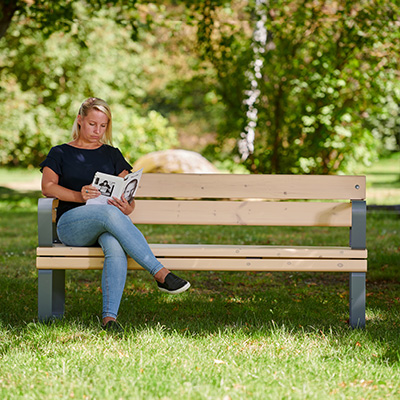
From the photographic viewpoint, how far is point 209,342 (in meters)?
3.35

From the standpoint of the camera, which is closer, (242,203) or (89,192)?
(89,192)

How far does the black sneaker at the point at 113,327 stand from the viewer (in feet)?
11.4

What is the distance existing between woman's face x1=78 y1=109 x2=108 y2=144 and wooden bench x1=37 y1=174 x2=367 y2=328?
412mm

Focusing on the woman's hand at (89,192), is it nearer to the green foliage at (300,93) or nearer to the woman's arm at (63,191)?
the woman's arm at (63,191)

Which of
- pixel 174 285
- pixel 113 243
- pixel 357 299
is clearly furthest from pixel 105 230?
pixel 357 299

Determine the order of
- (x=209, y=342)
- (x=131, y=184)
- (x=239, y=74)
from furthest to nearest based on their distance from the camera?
1. (x=239, y=74)
2. (x=131, y=184)
3. (x=209, y=342)

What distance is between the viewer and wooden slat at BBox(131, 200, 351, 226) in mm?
3926

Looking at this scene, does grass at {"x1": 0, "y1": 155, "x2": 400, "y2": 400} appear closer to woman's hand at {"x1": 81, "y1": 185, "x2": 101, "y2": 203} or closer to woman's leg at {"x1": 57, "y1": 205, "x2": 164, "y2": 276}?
woman's leg at {"x1": 57, "y1": 205, "x2": 164, "y2": 276}

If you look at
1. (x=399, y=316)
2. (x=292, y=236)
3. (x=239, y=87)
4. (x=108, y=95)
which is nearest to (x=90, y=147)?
(x=399, y=316)

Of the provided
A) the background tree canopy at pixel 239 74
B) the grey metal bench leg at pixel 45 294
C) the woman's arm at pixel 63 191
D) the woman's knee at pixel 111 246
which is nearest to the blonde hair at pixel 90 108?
the woman's arm at pixel 63 191

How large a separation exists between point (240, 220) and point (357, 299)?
0.86 m

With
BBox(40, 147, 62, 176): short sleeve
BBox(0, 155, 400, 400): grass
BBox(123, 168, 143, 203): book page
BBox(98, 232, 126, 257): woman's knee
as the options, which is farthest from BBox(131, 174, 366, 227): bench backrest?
BBox(0, 155, 400, 400): grass

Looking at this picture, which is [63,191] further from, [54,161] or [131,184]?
[131,184]

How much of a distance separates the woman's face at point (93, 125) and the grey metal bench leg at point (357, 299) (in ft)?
5.88
